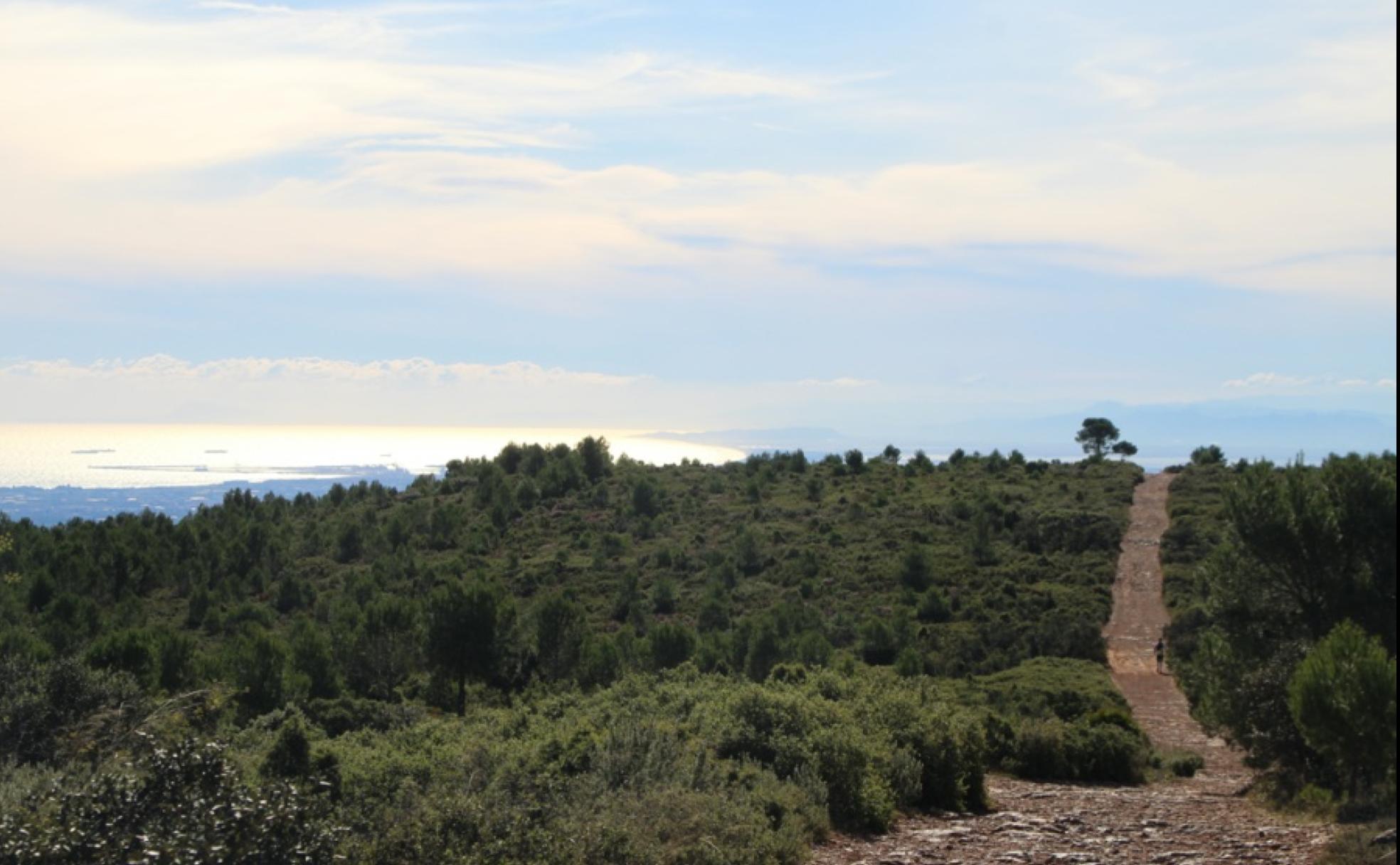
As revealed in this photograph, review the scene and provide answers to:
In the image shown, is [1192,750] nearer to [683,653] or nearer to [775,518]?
[683,653]

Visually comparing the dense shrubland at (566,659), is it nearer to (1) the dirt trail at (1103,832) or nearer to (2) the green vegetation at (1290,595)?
(1) the dirt trail at (1103,832)

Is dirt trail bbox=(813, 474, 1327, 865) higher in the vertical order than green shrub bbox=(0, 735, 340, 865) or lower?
lower

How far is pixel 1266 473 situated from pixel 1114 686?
18.5m

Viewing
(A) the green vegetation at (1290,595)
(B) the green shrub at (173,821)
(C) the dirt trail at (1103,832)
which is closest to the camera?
(B) the green shrub at (173,821)

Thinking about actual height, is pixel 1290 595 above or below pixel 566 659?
above

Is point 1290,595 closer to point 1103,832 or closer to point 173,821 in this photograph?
point 1103,832

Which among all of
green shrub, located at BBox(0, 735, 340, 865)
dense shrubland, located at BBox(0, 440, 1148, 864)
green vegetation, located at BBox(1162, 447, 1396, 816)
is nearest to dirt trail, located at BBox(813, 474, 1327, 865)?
dense shrubland, located at BBox(0, 440, 1148, 864)

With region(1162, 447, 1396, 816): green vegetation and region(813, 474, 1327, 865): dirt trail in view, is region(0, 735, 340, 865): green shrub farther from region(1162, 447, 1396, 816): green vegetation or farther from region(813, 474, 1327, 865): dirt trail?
region(1162, 447, 1396, 816): green vegetation

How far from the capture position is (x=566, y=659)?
32.8 m

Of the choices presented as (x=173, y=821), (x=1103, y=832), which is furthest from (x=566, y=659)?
(x=173, y=821)

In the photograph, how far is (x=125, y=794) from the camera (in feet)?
29.0

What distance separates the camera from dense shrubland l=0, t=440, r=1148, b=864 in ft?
32.8

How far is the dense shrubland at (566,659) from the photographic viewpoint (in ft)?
32.8

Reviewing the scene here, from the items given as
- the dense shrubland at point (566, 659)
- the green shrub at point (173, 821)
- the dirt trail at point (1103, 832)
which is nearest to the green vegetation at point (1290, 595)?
the dirt trail at point (1103, 832)
